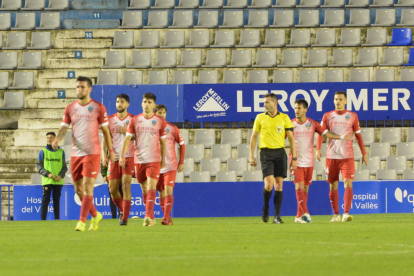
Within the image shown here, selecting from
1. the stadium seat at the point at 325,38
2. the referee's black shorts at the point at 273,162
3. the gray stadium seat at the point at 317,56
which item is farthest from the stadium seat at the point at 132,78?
the referee's black shorts at the point at 273,162

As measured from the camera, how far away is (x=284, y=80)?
2450 centimetres

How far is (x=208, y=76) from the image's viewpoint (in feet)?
80.7

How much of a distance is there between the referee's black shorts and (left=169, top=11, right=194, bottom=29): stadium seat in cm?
1229

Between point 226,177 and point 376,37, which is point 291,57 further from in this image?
point 226,177

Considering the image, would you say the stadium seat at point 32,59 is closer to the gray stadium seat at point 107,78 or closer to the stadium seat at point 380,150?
the gray stadium seat at point 107,78

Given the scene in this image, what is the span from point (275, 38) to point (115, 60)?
16.2ft

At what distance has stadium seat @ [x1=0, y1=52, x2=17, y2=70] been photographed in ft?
85.0

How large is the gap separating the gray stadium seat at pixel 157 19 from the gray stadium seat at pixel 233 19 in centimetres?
183

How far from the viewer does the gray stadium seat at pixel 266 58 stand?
25.1 metres

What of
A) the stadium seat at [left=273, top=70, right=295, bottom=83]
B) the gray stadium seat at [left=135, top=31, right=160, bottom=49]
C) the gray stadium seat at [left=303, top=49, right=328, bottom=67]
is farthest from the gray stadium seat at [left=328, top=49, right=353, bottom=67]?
the gray stadium seat at [left=135, top=31, right=160, bottom=49]

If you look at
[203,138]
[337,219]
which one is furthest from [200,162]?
[337,219]

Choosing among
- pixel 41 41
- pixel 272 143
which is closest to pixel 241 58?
pixel 41 41

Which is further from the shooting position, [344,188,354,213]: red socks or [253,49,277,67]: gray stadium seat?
[253,49,277,67]: gray stadium seat

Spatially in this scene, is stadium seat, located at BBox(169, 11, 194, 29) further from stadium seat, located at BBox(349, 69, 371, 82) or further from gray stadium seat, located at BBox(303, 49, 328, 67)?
stadium seat, located at BBox(349, 69, 371, 82)
